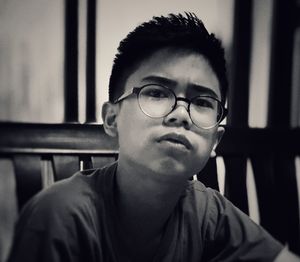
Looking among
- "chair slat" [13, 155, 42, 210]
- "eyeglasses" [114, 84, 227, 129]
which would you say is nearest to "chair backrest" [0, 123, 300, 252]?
"chair slat" [13, 155, 42, 210]

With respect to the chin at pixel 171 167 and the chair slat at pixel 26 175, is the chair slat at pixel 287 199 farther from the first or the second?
the chair slat at pixel 26 175

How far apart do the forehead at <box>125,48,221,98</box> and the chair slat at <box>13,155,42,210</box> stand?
0.18 m

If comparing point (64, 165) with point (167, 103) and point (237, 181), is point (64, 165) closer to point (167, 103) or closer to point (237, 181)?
point (167, 103)

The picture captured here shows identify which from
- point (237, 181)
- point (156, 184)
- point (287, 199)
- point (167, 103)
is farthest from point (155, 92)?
point (287, 199)

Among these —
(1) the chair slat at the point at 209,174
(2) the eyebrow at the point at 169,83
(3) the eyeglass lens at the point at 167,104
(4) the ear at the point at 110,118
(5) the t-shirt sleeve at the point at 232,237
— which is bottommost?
(5) the t-shirt sleeve at the point at 232,237

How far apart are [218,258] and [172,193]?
5.1 inches

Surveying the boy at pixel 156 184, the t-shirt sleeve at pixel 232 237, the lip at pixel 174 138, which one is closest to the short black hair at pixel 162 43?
the boy at pixel 156 184

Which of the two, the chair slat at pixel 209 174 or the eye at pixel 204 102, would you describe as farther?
the chair slat at pixel 209 174

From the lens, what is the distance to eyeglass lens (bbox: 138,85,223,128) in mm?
492

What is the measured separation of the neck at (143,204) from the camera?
1.82 ft

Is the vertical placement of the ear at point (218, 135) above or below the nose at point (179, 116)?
below

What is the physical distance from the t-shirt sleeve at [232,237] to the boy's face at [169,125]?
0.13m

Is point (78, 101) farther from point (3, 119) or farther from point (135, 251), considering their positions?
point (135, 251)

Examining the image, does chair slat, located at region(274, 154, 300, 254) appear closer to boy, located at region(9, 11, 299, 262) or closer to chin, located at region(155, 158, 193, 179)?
boy, located at region(9, 11, 299, 262)
